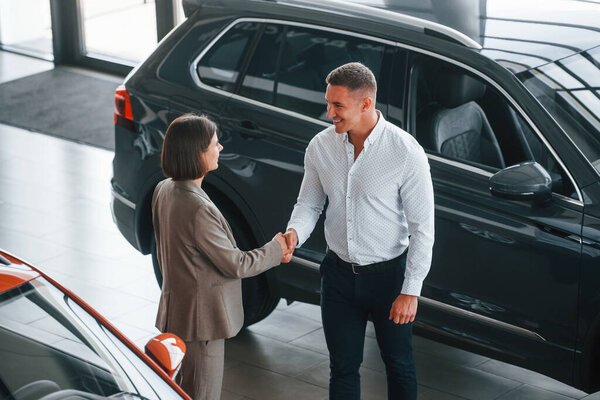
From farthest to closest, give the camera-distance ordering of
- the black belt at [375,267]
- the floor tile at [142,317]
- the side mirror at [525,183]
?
the floor tile at [142,317] → the side mirror at [525,183] → the black belt at [375,267]

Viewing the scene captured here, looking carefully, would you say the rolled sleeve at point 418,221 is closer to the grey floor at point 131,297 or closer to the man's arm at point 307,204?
the man's arm at point 307,204

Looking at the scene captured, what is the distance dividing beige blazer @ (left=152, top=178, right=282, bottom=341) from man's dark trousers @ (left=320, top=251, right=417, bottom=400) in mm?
384

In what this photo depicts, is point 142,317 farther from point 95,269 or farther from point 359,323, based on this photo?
point 359,323

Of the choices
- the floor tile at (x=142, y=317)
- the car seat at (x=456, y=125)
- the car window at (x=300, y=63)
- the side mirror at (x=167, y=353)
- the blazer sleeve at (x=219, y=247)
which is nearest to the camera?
the side mirror at (x=167, y=353)

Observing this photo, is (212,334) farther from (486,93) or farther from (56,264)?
(56,264)

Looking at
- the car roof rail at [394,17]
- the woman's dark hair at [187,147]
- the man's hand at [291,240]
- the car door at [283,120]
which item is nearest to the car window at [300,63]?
the car door at [283,120]

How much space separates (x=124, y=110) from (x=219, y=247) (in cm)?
202

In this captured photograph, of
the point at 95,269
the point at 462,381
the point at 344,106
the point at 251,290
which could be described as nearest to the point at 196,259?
the point at 344,106

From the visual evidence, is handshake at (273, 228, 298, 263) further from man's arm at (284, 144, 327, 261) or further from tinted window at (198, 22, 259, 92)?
tinted window at (198, 22, 259, 92)

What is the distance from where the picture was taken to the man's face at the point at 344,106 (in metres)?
3.53

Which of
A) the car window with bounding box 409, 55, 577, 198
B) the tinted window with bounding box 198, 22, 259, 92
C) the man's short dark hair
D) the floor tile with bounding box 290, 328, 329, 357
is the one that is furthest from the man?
the tinted window with bounding box 198, 22, 259, 92

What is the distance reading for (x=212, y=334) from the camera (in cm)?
351

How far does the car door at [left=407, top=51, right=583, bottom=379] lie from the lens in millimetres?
3959

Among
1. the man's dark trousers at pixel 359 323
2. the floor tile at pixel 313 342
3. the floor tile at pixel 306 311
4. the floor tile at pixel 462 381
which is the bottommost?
the floor tile at pixel 306 311
